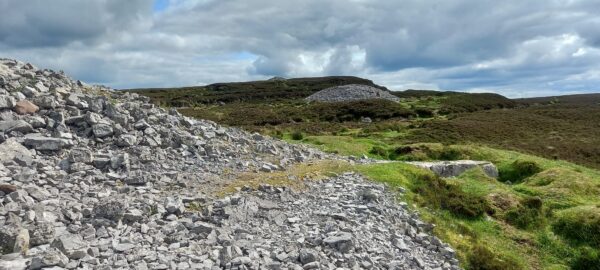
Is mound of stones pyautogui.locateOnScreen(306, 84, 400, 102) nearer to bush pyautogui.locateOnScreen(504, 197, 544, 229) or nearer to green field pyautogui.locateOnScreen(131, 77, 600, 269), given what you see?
green field pyautogui.locateOnScreen(131, 77, 600, 269)

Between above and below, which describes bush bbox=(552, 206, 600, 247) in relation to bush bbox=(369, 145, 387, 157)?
below

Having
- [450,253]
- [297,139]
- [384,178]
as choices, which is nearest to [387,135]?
[297,139]

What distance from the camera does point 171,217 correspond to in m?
12.9

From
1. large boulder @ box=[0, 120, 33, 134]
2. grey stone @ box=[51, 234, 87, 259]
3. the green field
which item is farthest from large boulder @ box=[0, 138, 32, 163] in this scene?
the green field

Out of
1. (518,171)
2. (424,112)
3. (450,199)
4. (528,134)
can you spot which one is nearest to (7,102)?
(450,199)

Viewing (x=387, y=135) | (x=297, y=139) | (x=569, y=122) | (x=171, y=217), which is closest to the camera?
(x=171, y=217)

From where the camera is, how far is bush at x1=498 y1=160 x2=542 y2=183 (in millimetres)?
31094

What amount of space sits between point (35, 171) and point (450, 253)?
13.3 m

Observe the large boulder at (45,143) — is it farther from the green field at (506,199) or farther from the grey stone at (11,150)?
the green field at (506,199)

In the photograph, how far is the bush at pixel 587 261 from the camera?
17.7 m

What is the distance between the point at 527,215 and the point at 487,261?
245 inches

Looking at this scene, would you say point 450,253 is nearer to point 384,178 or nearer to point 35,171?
point 384,178

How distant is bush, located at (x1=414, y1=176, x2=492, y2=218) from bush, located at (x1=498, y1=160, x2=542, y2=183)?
10.7 m

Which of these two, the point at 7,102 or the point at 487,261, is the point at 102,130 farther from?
the point at 487,261
